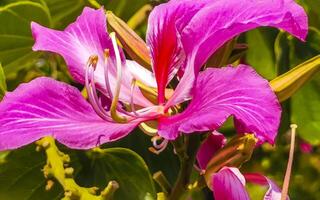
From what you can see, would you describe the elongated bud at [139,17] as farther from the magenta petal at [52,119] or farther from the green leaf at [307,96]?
the magenta petal at [52,119]

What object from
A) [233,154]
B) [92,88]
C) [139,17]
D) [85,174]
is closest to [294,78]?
[233,154]

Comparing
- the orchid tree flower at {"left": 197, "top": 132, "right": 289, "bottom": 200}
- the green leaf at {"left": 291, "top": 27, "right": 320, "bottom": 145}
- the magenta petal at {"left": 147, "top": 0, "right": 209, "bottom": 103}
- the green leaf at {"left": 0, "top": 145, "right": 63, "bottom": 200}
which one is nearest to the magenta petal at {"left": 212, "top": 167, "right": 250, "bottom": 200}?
the orchid tree flower at {"left": 197, "top": 132, "right": 289, "bottom": 200}

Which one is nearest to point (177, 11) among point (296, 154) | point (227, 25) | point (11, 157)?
point (227, 25)

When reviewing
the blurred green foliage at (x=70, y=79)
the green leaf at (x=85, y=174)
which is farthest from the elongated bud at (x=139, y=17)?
the green leaf at (x=85, y=174)

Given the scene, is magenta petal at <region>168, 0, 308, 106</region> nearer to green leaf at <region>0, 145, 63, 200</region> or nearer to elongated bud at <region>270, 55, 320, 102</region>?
elongated bud at <region>270, 55, 320, 102</region>

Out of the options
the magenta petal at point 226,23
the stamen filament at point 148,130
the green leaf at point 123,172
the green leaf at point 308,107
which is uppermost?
the magenta petal at point 226,23

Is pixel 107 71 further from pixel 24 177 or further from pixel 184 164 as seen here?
pixel 24 177

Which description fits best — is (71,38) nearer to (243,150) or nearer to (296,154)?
(243,150)
